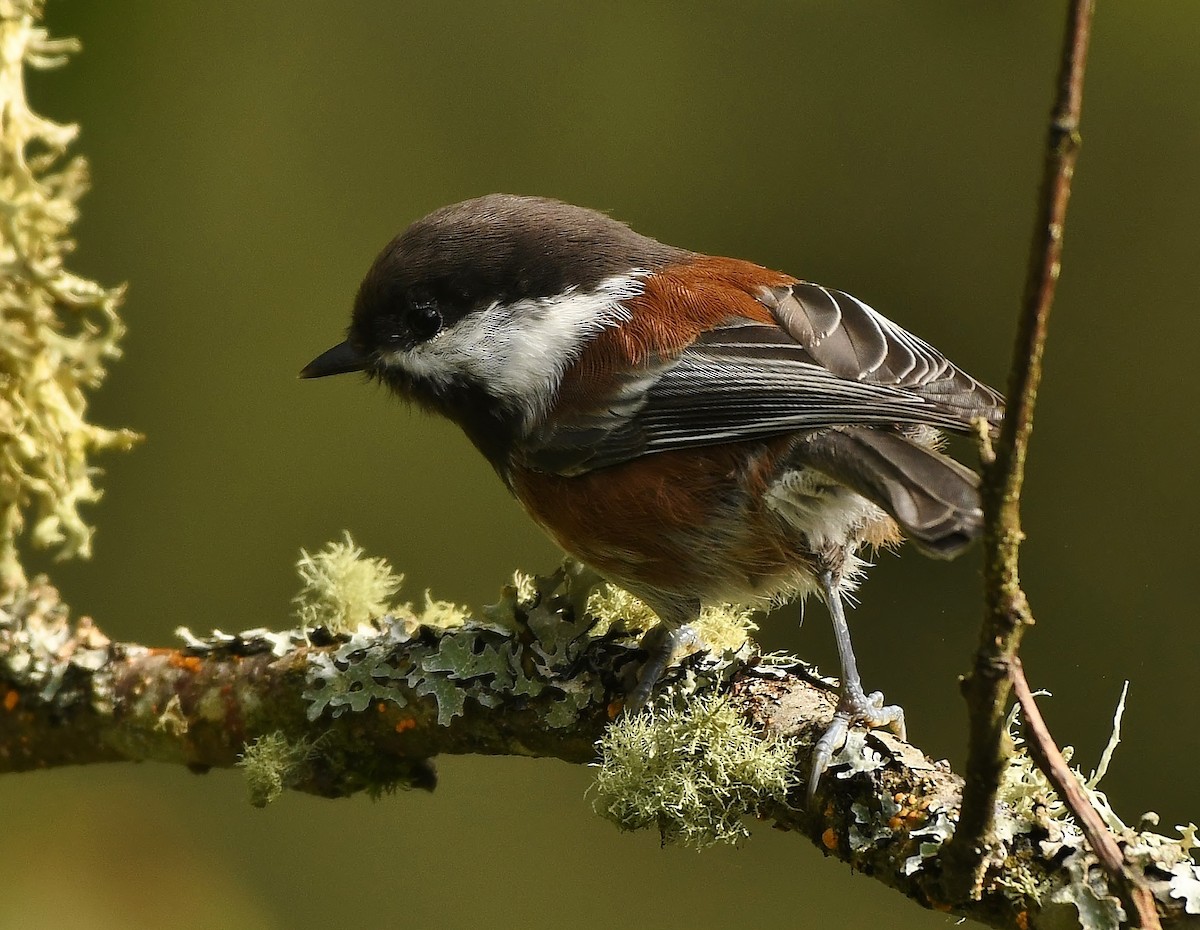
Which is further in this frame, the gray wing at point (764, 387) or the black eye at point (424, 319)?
the black eye at point (424, 319)

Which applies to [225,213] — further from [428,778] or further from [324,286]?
[428,778]

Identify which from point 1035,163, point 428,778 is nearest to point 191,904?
point 428,778

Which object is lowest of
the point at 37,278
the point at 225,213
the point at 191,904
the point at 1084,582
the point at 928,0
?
the point at 191,904

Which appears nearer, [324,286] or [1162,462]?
[1162,462]

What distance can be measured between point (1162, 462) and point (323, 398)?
295 cm

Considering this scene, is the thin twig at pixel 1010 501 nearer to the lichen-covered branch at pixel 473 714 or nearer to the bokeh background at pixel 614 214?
the lichen-covered branch at pixel 473 714

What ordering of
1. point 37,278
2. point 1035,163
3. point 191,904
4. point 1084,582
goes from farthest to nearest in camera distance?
point 1035,163
point 1084,582
point 191,904
point 37,278

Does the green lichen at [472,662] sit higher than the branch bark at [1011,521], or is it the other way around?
the branch bark at [1011,521]

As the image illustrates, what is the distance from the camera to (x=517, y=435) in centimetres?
254

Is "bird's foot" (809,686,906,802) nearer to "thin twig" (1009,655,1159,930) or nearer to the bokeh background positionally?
"thin twig" (1009,655,1159,930)

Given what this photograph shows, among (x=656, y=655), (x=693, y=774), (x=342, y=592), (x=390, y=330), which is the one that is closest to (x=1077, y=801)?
(x=693, y=774)

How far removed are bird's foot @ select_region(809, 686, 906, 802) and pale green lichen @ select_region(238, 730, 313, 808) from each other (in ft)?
3.17

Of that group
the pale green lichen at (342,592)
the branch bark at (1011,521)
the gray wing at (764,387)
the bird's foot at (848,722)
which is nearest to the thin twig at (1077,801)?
the branch bark at (1011,521)

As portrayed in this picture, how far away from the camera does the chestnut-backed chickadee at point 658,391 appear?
2.30 metres
